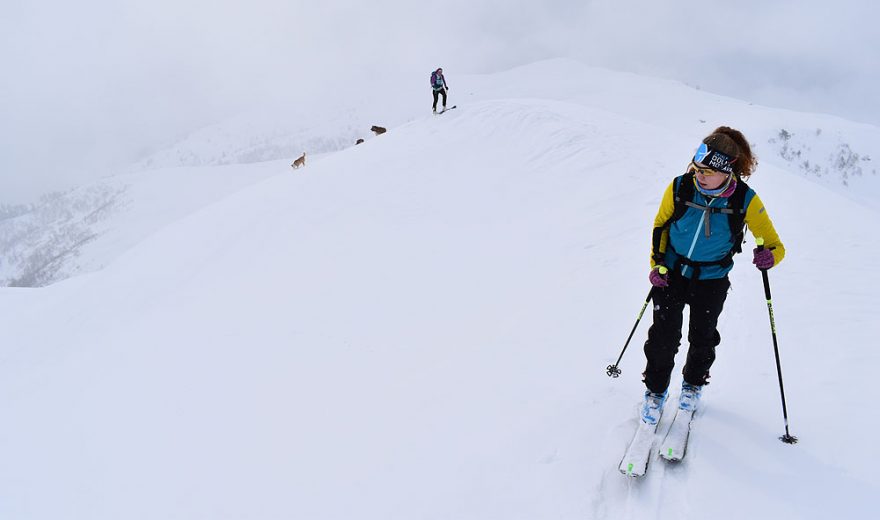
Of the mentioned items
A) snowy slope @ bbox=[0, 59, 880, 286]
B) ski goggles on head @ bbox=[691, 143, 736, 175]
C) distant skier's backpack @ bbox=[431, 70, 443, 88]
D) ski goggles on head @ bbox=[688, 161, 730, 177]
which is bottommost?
snowy slope @ bbox=[0, 59, 880, 286]

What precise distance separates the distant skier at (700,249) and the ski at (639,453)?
93 mm

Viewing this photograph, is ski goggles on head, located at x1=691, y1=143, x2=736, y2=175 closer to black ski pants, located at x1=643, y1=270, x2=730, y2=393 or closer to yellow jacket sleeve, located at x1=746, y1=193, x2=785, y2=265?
yellow jacket sleeve, located at x1=746, y1=193, x2=785, y2=265

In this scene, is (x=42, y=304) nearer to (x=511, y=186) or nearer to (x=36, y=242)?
(x=511, y=186)

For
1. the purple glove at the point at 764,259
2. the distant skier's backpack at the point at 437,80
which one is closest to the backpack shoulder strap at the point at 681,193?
the purple glove at the point at 764,259

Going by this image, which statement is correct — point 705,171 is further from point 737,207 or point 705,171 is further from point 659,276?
point 659,276

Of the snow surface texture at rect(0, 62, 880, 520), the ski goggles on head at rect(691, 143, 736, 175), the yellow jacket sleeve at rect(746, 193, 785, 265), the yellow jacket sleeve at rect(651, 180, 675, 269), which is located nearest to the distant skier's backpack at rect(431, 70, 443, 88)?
the snow surface texture at rect(0, 62, 880, 520)

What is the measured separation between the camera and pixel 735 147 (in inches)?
137

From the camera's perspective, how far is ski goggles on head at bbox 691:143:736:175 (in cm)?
345

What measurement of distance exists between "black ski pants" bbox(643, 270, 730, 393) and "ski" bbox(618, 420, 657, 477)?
0.38m

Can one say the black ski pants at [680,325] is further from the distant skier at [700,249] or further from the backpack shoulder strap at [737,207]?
the backpack shoulder strap at [737,207]

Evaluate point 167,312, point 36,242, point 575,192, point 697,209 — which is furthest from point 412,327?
point 36,242

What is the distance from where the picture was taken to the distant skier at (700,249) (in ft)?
11.6

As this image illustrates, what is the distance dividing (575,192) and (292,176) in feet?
48.8

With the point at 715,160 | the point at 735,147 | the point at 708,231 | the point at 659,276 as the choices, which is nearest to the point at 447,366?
the point at 659,276
